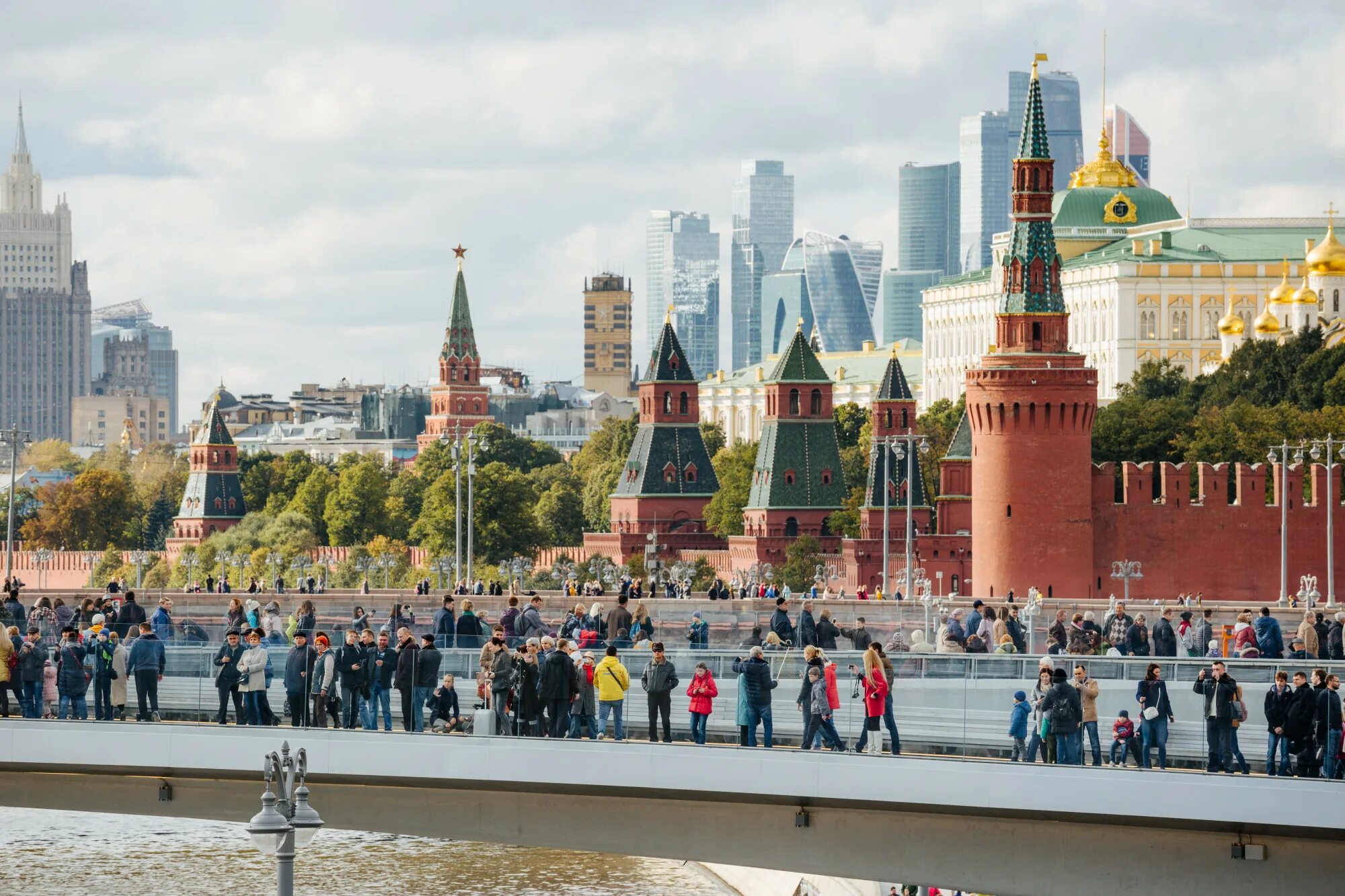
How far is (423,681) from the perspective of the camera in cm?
2575

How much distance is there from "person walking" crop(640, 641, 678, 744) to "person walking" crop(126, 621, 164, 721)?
15.5ft

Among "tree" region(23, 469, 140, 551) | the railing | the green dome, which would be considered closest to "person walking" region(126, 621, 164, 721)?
the railing

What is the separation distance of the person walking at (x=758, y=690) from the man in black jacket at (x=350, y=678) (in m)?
3.46

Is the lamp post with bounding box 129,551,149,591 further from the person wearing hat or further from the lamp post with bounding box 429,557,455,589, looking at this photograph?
the person wearing hat

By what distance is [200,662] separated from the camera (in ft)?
87.3

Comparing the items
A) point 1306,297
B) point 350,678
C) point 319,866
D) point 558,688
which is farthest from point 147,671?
point 1306,297

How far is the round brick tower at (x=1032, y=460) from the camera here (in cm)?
7200

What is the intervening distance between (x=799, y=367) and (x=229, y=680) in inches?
2918

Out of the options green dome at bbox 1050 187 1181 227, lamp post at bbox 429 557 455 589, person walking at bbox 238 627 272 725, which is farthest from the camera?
green dome at bbox 1050 187 1181 227

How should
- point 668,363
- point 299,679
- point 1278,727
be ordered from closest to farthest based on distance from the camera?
point 1278,727 < point 299,679 < point 668,363

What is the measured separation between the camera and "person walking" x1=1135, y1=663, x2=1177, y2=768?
2338 centimetres

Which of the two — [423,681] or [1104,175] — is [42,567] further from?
[423,681]

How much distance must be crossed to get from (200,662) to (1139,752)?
8.74 m

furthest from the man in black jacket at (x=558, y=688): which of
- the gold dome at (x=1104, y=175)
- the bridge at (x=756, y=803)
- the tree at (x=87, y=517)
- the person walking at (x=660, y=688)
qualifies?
the gold dome at (x=1104, y=175)
